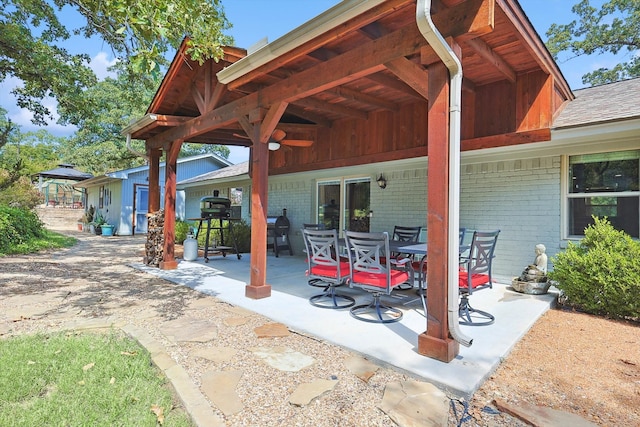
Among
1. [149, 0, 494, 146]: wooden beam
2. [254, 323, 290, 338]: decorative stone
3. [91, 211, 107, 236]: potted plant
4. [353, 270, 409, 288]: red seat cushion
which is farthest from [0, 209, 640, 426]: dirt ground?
[91, 211, 107, 236]: potted plant

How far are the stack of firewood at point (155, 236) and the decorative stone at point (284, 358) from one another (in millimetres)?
4796

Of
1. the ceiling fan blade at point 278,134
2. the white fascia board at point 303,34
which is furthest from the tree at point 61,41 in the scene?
the ceiling fan blade at point 278,134

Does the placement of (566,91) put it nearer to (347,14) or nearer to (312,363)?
(347,14)

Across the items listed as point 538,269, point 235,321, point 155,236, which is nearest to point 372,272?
point 235,321

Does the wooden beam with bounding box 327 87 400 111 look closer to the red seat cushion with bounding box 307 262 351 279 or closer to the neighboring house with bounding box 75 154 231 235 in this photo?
the red seat cushion with bounding box 307 262 351 279

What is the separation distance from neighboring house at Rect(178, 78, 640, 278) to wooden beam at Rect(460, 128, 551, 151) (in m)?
0.13

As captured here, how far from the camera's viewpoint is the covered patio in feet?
8.97

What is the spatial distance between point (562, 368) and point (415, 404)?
1.50m

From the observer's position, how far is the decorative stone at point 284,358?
2.71m

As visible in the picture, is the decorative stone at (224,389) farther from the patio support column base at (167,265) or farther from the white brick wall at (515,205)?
the white brick wall at (515,205)

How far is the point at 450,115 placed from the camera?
8.99 feet

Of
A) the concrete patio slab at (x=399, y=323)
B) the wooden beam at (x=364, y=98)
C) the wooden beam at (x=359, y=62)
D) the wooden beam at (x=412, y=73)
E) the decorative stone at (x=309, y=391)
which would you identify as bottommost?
the decorative stone at (x=309, y=391)

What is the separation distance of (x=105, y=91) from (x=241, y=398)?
30.3m

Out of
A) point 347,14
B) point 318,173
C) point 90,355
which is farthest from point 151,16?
point 318,173
